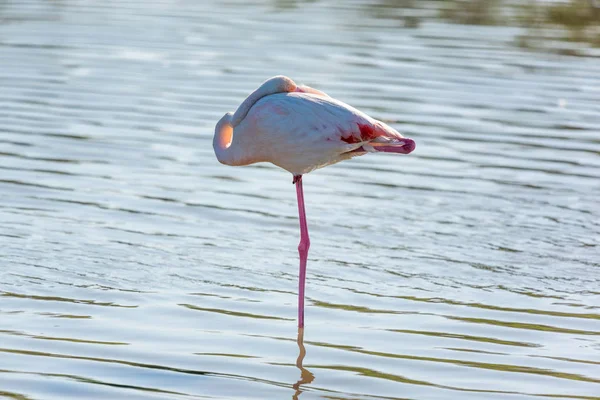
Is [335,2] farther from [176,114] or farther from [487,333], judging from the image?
[487,333]

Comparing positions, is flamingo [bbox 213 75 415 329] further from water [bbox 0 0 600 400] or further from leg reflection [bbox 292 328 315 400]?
water [bbox 0 0 600 400]

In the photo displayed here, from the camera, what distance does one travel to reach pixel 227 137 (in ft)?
21.5

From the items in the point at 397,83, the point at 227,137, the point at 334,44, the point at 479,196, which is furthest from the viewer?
the point at 334,44

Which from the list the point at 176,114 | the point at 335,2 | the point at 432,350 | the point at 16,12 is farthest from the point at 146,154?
the point at 335,2

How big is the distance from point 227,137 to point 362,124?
33.9 inches

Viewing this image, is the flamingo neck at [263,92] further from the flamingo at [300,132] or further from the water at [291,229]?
the water at [291,229]

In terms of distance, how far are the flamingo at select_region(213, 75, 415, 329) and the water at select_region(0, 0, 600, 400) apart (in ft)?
2.06

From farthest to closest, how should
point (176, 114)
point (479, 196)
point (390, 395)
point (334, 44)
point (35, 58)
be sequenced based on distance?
point (334, 44), point (35, 58), point (176, 114), point (479, 196), point (390, 395)

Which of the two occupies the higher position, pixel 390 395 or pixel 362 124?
pixel 362 124

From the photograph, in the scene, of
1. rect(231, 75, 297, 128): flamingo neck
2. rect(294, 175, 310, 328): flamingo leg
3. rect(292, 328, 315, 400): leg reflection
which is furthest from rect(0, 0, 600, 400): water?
rect(231, 75, 297, 128): flamingo neck

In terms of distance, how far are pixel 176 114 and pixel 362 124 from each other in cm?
526

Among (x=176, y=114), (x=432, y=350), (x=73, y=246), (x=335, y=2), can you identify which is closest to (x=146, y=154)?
(x=176, y=114)

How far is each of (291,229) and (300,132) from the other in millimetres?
1922

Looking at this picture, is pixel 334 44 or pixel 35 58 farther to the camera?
pixel 334 44
